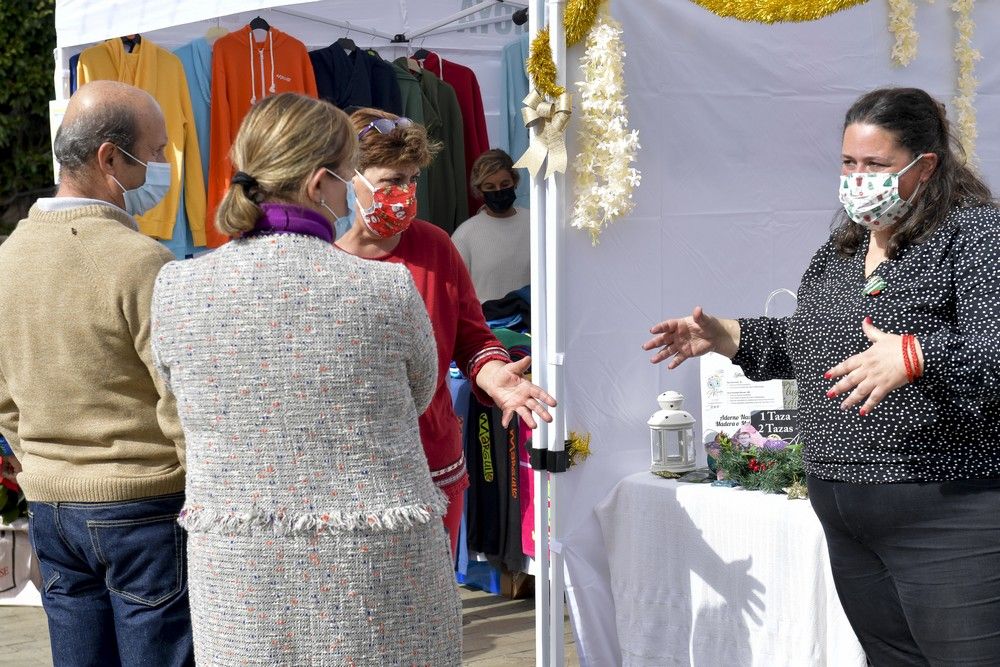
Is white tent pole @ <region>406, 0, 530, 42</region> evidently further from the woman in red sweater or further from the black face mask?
the woman in red sweater

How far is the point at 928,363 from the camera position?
2088mm

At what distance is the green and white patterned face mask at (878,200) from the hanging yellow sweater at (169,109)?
3668mm

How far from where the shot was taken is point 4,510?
16.7 ft

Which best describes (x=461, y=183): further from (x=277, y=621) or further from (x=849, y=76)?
(x=277, y=621)

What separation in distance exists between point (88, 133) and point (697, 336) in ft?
4.65

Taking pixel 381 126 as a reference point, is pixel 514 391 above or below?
below

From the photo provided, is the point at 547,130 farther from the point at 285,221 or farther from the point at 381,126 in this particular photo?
the point at 285,221

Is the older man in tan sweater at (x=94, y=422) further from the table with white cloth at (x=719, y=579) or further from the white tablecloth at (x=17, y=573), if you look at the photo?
the white tablecloth at (x=17, y=573)

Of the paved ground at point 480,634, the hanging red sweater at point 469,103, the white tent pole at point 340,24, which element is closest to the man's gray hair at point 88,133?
the paved ground at point 480,634

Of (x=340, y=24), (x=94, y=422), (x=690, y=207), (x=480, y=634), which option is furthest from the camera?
(x=340, y=24)

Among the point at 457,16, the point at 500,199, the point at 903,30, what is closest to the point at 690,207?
the point at 903,30

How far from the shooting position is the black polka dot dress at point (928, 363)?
7.00 feet

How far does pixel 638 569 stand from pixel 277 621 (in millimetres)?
1781

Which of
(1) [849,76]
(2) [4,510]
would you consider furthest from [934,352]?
(2) [4,510]
